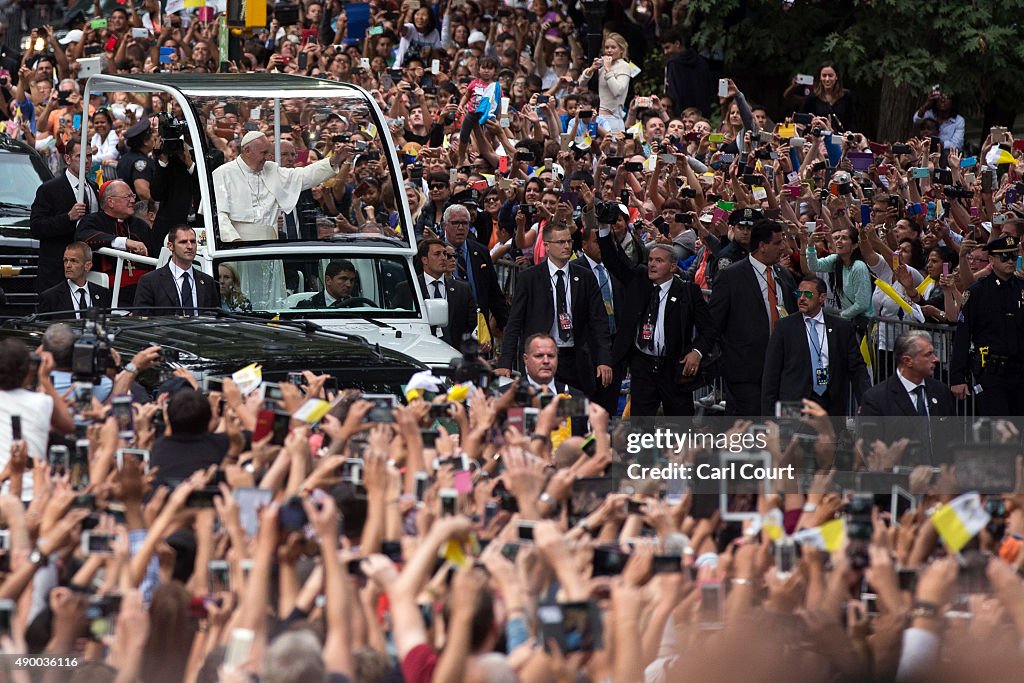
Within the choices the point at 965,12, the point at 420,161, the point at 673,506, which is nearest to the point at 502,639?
the point at 673,506

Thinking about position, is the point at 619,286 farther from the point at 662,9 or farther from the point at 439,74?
the point at 662,9

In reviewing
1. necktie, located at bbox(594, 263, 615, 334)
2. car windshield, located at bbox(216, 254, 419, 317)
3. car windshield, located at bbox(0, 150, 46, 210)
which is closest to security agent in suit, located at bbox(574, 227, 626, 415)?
necktie, located at bbox(594, 263, 615, 334)

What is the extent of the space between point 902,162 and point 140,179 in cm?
718

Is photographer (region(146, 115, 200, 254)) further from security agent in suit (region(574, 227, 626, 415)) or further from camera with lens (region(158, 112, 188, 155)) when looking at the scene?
security agent in suit (region(574, 227, 626, 415))

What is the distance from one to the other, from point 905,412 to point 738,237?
2.97 metres

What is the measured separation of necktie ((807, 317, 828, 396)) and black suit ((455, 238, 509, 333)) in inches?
138

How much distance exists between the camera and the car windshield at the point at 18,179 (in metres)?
16.8

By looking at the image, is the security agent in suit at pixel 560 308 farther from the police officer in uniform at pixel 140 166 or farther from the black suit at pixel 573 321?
the police officer in uniform at pixel 140 166

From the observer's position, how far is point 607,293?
1352cm

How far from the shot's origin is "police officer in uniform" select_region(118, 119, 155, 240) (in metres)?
13.7

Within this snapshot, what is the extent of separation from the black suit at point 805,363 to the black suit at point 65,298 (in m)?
4.76

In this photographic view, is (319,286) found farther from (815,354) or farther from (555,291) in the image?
(815,354)

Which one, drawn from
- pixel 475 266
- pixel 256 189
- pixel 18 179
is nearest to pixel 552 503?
pixel 256 189

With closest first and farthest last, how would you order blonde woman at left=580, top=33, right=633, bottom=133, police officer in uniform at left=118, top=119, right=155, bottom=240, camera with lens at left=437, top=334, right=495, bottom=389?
1. camera with lens at left=437, top=334, right=495, bottom=389
2. police officer in uniform at left=118, top=119, right=155, bottom=240
3. blonde woman at left=580, top=33, right=633, bottom=133
